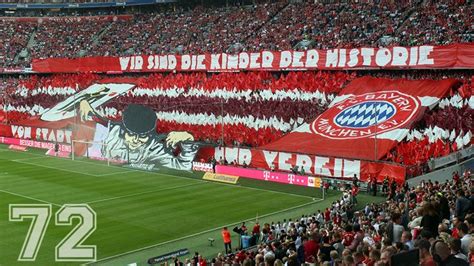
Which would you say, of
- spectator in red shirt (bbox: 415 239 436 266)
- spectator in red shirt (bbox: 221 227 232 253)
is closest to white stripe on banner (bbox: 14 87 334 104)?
spectator in red shirt (bbox: 221 227 232 253)

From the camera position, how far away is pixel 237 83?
159 feet

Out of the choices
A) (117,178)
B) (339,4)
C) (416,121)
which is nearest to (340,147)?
(416,121)

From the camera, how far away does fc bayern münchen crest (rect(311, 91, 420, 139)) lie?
35.8 meters

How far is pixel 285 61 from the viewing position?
46031mm

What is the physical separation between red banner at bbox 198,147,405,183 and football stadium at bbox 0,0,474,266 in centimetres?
8

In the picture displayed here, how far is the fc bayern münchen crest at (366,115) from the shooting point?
117 feet

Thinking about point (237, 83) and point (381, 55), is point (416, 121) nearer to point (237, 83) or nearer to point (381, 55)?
point (381, 55)

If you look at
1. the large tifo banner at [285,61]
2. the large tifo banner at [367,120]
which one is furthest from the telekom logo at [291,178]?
the large tifo banner at [285,61]

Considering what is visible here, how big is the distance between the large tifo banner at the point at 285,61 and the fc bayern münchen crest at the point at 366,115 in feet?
8.77

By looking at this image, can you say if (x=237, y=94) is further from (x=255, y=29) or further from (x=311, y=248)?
(x=311, y=248)

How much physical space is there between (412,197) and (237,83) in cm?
3028

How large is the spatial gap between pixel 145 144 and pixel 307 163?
1229 centimetres
